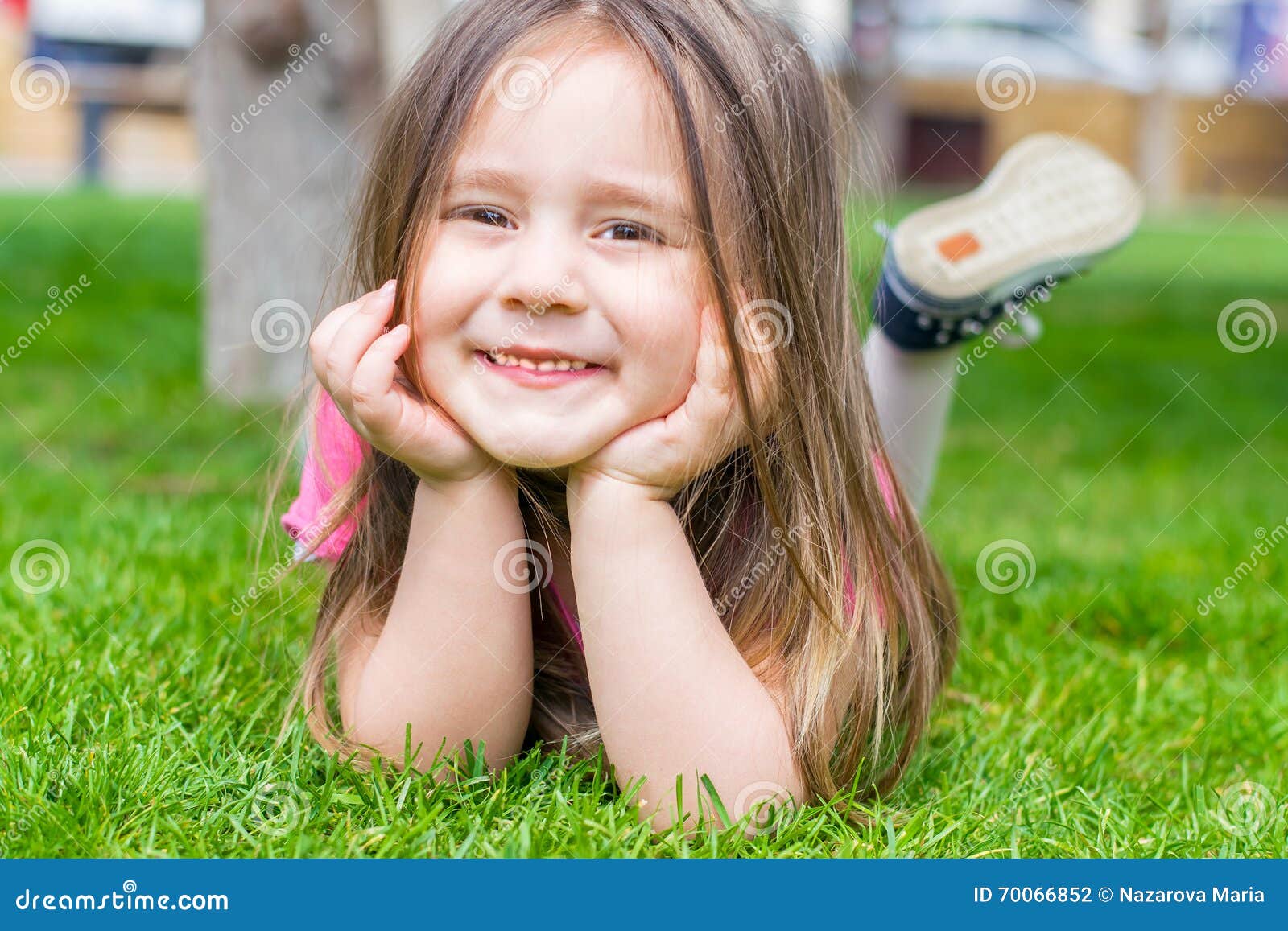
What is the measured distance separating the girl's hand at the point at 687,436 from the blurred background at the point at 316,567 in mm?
406

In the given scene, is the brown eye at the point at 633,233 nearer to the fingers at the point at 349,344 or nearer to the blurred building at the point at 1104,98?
the fingers at the point at 349,344

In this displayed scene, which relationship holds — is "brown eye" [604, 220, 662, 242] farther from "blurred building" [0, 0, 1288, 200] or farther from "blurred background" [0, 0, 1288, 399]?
"blurred building" [0, 0, 1288, 200]

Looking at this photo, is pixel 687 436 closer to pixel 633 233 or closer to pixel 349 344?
pixel 633 233

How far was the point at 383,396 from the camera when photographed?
1.58 metres

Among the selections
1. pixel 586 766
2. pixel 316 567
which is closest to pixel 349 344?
pixel 586 766

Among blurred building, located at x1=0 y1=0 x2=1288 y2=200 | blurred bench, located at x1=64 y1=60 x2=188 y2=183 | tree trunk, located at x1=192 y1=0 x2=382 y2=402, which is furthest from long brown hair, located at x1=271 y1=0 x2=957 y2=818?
blurred bench, located at x1=64 y1=60 x2=188 y2=183

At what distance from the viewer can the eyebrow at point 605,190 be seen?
1576 mm

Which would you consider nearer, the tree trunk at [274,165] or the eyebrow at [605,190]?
the eyebrow at [605,190]

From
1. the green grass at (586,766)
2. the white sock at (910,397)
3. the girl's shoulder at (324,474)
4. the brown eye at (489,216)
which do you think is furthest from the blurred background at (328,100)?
the brown eye at (489,216)

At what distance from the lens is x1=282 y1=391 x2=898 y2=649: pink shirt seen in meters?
1.92

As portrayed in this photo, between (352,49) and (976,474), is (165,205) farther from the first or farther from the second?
A: (976,474)

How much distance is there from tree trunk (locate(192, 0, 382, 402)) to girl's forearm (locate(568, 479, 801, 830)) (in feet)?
9.63

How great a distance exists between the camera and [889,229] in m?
2.41

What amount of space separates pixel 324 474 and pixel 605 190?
66 cm
